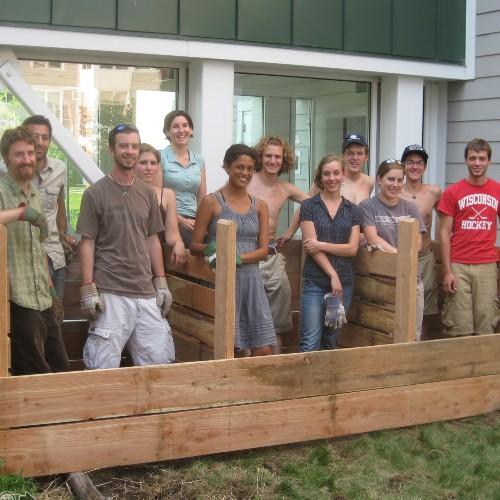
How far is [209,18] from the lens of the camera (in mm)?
7414

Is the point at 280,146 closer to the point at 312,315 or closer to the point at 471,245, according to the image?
the point at 312,315

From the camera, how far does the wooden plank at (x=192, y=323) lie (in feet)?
17.8

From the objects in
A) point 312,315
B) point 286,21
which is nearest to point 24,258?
point 312,315

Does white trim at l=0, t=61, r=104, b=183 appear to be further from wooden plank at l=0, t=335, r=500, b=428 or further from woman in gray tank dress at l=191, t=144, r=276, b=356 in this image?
wooden plank at l=0, t=335, r=500, b=428

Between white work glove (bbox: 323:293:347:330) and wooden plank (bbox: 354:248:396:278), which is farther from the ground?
wooden plank (bbox: 354:248:396:278)

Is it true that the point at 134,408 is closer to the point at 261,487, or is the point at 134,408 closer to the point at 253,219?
the point at 261,487

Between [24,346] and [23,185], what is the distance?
837 mm

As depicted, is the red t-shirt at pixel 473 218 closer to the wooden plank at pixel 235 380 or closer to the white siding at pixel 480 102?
the wooden plank at pixel 235 380

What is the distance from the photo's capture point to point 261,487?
4.65m

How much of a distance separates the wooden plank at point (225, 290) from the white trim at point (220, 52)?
2694 mm

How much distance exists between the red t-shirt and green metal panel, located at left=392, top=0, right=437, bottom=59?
2.34 metres

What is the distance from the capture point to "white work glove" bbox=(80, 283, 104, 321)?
4898mm

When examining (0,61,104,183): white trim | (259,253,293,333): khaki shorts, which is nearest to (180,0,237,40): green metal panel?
(0,61,104,183): white trim

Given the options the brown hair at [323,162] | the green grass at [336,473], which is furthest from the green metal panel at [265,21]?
the green grass at [336,473]
